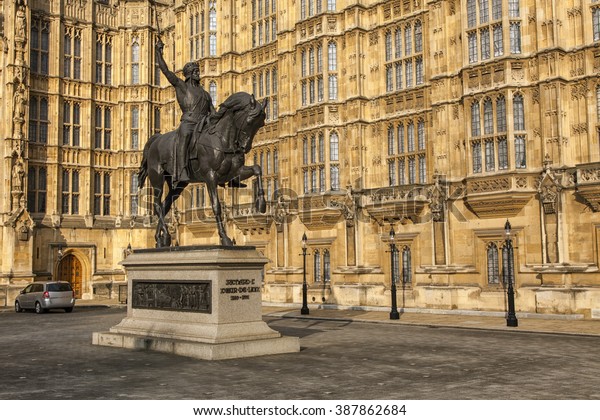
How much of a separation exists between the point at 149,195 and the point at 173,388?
129 feet

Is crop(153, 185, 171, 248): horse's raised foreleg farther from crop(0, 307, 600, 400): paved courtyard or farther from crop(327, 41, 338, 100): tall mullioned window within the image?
crop(327, 41, 338, 100): tall mullioned window

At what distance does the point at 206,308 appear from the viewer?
16.1 metres

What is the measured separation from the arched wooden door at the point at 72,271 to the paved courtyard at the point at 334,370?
2722cm

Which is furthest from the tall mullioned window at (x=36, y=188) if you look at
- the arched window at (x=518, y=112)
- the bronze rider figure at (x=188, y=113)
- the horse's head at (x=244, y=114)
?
the horse's head at (x=244, y=114)

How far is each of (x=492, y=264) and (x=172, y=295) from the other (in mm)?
16813

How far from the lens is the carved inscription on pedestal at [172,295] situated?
16.2 meters

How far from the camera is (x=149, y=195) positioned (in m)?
49.4

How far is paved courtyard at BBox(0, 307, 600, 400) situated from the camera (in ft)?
36.1

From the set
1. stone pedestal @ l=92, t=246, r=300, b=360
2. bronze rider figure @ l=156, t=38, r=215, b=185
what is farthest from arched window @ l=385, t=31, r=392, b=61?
stone pedestal @ l=92, t=246, r=300, b=360

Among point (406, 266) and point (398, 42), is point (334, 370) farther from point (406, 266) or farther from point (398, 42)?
point (398, 42)

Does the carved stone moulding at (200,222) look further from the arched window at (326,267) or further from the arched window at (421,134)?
the arched window at (421,134)

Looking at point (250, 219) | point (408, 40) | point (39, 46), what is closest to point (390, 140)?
point (408, 40)

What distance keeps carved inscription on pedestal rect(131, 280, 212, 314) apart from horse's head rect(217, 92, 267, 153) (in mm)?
3638

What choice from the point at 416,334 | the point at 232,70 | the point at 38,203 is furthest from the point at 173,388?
the point at 38,203
